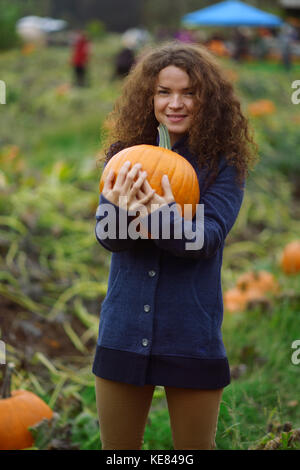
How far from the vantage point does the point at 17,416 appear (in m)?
2.88

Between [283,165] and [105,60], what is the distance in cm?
1088

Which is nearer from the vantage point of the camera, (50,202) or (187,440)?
(187,440)

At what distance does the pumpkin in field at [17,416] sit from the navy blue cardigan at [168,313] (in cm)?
91

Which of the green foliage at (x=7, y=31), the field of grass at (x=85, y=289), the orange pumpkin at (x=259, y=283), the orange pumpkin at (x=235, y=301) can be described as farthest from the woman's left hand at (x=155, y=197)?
the green foliage at (x=7, y=31)

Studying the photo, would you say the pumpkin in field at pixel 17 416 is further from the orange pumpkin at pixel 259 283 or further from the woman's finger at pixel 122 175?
the orange pumpkin at pixel 259 283

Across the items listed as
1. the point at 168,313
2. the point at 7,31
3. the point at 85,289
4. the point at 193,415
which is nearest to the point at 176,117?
the point at 168,313

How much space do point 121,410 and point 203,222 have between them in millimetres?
680

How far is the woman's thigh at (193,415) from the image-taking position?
82.7 inches

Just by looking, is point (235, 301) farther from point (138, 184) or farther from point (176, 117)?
point (138, 184)

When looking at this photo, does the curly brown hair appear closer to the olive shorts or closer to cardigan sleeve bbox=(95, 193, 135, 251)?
cardigan sleeve bbox=(95, 193, 135, 251)

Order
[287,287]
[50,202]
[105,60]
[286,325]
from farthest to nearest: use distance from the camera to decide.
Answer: [105,60] → [50,202] → [287,287] → [286,325]
